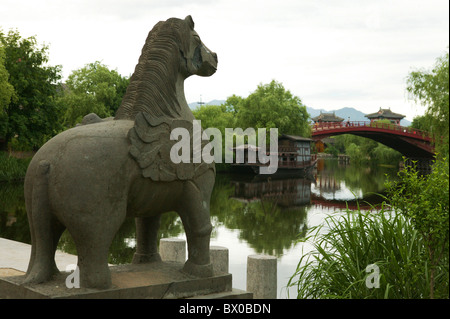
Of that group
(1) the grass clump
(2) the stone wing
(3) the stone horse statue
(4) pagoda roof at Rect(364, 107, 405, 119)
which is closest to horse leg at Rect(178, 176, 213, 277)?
(3) the stone horse statue

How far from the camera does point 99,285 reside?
2941mm

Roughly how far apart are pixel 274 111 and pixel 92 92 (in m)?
12.4

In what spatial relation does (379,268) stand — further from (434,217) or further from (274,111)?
(274,111)

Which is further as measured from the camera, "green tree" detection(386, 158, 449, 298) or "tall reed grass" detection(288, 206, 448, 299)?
"tall reed grass" detection(288, 206, 448, 299)

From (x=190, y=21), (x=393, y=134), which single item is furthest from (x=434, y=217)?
(x=393, y=134)

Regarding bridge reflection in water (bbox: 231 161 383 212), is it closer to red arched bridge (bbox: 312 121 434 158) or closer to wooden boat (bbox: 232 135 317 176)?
wooden boat (bbox: 232 135 317 176)

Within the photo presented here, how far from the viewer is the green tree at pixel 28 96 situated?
1973 centimetres

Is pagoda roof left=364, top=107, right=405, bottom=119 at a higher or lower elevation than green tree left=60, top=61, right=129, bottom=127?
higher

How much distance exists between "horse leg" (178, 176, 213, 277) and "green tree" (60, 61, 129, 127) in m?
22.4

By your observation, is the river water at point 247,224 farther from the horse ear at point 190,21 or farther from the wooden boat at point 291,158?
the wooden boat at point 291,158

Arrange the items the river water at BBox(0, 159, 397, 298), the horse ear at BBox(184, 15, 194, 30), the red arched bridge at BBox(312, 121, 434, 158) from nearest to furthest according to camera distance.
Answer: the horse ear at BBox(184, 15, 194, 30)
the river water at BBox(0, 159, 397, 298)
the red arched bridge at BBox(312, 121, 434, 158)

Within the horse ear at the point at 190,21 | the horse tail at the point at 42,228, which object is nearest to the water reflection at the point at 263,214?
the horse ear at the point at 190,21

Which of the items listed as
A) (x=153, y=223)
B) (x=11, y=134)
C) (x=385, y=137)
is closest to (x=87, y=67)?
(x=11, y=134)

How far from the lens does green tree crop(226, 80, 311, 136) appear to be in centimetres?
3288
